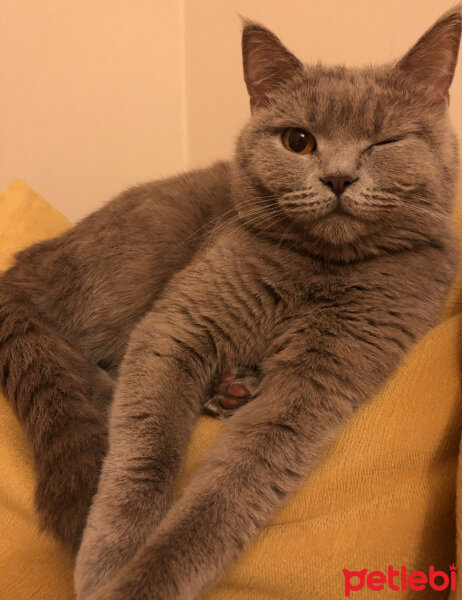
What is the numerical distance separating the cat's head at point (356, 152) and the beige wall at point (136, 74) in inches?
20.3

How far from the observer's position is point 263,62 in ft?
3.37

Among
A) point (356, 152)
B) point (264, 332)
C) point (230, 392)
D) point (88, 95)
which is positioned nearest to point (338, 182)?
point (356, 152)

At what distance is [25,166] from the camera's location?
1.78 m

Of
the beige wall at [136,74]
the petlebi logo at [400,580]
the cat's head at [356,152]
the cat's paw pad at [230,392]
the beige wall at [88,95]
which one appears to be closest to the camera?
the petlebi logo at [400,580]

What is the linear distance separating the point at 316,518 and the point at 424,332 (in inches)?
16.2

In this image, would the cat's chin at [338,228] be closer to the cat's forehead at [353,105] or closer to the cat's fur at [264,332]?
the cat's fur at [264,332]

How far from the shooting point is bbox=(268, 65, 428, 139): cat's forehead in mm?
869

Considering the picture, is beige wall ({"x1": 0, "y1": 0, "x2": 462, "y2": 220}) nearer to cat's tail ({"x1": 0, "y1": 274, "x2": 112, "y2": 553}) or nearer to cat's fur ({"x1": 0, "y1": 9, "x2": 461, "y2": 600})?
cat's fur ({"x1": 0, "y1": 9, "x2": 461, "y2": 600})

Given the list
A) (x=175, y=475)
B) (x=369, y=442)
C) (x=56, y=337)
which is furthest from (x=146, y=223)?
(x=369, y=442)

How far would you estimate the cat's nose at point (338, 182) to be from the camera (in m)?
Answer: 0.81

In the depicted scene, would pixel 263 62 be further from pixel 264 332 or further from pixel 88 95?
pixel 88 95

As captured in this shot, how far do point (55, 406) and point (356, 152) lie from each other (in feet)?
2.34

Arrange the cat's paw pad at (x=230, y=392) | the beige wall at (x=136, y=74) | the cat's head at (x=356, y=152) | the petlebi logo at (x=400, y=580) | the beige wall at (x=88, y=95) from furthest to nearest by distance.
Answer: the beige wall at (x=88, y=95), the beige wall at (x=136, y=74), the cat's paw pad at (x=230, y=392), the cat's head at (x=356, y=152), the petlebi logo at (x=400, y=580)

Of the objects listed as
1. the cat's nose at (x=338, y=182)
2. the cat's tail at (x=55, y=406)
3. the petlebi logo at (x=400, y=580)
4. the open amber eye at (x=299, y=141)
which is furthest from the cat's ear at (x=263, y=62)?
the petlebi logo at (x=400, y=580)
